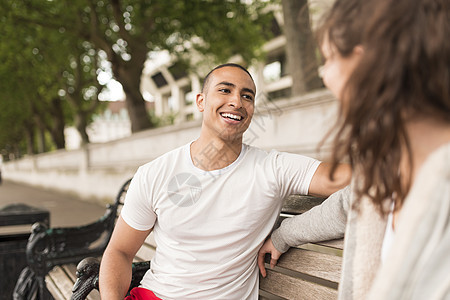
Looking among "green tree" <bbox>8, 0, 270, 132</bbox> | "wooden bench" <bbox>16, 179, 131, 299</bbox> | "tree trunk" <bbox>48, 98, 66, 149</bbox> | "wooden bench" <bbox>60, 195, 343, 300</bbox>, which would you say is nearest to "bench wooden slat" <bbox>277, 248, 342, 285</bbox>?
"wooden bench" <bbox>60, 195, 343, 300</bbox>

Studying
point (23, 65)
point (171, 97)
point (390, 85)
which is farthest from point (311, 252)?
point (171, 97)

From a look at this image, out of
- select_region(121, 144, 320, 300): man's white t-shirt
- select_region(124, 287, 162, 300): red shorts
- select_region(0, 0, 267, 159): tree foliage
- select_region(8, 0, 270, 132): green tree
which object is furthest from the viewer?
select_region(0, 0, 267, 159): tree foliage

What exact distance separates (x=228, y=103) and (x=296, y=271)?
890 millimetres

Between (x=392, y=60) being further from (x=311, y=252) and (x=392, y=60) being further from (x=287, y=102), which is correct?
(x=287, y=102)

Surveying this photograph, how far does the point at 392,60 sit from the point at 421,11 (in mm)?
122

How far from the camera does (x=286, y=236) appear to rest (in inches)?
79.5

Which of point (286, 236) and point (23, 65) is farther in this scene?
point (23, 65)

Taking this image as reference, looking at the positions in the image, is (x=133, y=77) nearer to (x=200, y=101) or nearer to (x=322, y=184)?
(x=200, y=101)

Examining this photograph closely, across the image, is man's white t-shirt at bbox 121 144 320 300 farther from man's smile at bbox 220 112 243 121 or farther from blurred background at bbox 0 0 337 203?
blurred background at bbox 0 0 337 203

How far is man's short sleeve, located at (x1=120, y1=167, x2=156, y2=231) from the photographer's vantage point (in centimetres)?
221

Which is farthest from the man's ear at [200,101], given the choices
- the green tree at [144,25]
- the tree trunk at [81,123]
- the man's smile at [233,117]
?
→ the tree trunk at [81,123]

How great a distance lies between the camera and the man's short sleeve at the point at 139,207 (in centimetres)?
221

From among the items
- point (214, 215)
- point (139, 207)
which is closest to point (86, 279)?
point (139, 207)

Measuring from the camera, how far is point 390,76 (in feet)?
3.29
